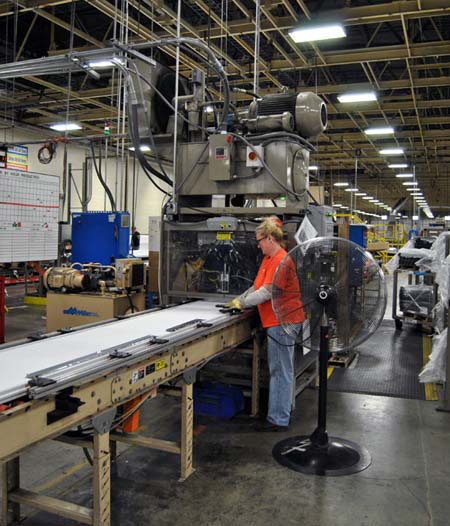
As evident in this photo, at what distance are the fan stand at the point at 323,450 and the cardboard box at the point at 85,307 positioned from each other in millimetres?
2406

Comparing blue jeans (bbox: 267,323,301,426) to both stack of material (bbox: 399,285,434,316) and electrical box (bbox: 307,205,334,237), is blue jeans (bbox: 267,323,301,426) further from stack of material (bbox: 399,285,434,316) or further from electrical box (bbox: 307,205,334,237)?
stack of material (bbox: 399,285,434,316)

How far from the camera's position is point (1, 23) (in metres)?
7.88

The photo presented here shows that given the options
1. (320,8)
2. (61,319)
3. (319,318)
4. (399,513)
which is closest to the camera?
(399,513)

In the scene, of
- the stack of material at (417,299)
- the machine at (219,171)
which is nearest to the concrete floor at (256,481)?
the machine at (219,171)

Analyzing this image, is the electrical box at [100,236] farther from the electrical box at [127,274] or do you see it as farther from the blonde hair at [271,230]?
the blonde hair at [271,230]

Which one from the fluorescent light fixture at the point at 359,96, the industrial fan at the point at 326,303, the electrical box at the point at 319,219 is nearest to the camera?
the industrial fan at the point at 326,303

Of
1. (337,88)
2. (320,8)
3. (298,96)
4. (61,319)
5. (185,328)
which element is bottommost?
(61,319)

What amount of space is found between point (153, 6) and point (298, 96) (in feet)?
10.0

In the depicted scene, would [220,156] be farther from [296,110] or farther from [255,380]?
[255,380]

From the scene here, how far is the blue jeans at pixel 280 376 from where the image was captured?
148 inches

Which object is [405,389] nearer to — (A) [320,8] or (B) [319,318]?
(B) [319,318]

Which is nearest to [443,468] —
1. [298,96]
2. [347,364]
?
[347,364]

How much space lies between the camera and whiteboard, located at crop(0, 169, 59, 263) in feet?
22.1

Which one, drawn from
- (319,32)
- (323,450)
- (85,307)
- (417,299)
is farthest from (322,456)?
(319,32)
